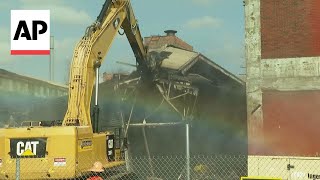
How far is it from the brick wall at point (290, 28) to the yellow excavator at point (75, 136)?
17.7 ft

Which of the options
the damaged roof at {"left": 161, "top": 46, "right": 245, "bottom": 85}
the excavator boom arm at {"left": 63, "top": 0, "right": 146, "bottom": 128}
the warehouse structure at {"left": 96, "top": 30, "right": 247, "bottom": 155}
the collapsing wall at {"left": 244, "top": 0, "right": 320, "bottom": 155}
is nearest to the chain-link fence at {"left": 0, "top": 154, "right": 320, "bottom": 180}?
the excavator boom arm at {"left": 63, "top": 0, "right": 146, "bottom": 128}

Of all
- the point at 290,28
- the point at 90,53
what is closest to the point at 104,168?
the point at 90,53

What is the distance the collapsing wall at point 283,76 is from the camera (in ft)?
50.5

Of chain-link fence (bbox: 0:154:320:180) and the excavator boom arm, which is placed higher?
the excavator boom arm

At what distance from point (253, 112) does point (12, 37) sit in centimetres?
864

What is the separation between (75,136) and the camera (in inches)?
401

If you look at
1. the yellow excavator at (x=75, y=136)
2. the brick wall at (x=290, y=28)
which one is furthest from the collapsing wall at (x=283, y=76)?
the yellow excavator at (x=75, y=136)

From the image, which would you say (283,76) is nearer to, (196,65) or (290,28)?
(290,28)

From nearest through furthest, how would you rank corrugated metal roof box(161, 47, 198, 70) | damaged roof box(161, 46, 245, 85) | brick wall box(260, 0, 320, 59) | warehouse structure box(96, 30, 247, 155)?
1. brick wall box(260, 0, 320, 59)
2. warehouse structure box(96, 30, 247, 155)
3. corrugated metal roof box(161, 47, 198, 70)
4. damaged roof box(161, 46, 245, 85)

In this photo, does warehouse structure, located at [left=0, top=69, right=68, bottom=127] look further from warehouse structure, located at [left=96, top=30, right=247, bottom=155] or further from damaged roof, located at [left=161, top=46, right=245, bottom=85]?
damaged roof, located at [left=161, top=46, right=245, bottom=85]

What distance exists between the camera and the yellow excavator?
10156mm

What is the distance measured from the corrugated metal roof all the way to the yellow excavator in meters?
6.12

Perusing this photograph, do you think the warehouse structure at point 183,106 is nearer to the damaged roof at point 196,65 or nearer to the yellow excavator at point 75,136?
the damaged roof at point 196,65

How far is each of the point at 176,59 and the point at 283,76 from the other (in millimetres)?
8360
